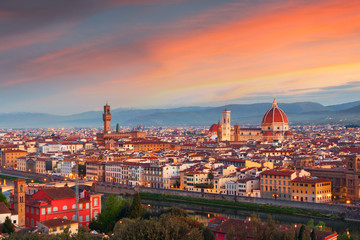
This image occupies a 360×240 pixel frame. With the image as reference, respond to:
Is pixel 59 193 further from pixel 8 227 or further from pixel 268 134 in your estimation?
pixel 268 134

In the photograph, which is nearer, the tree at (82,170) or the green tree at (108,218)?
the green tree at (108,218)

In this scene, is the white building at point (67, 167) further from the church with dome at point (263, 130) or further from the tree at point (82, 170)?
the church with dome at point (263, 130)

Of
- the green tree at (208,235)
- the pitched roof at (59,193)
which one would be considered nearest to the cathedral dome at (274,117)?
the pitched roof at (59,193)

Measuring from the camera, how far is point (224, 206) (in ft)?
131

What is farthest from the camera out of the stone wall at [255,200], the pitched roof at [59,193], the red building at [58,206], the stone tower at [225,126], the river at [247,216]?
the stone tower at [225,126]

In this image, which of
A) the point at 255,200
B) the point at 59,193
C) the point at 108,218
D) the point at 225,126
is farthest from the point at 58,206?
the point at 225,126

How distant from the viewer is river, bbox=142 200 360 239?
31.2m

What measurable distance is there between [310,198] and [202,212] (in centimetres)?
787

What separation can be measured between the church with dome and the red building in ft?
236

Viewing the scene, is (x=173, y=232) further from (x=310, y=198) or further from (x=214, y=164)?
(x=214, y=164)

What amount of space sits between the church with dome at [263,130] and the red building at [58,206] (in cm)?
7200

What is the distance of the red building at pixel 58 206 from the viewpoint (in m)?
26.8

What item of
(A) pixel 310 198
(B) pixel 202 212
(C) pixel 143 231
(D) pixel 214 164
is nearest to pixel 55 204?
(C) pixel 143 231

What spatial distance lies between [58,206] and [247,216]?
44.7 feet
